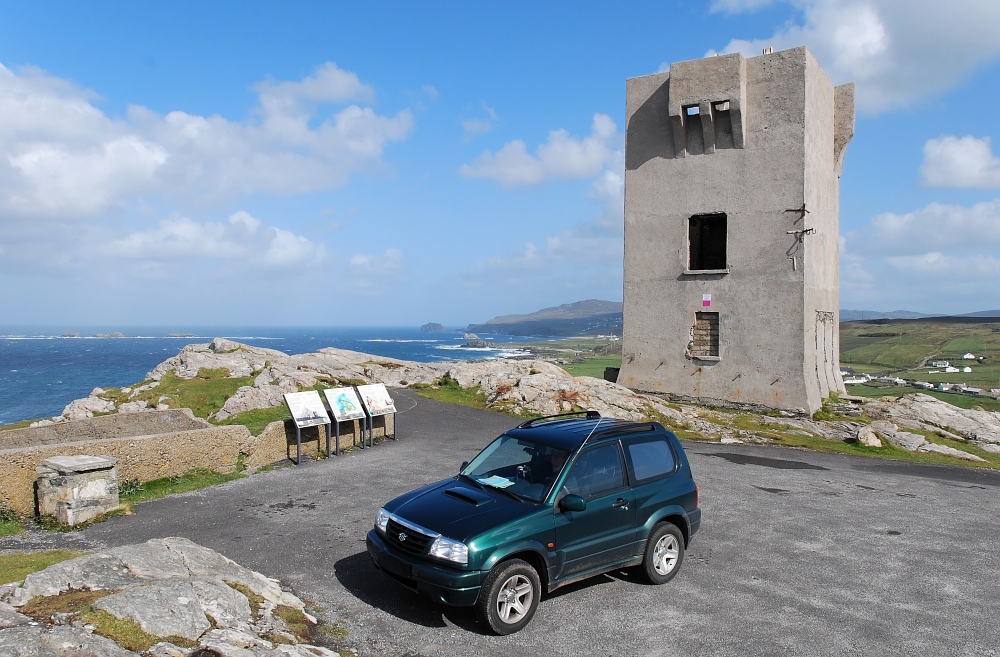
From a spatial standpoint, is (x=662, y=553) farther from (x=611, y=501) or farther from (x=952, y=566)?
(x=952, y=566)

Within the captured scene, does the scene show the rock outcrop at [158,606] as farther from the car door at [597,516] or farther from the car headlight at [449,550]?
the car door at [597,516]

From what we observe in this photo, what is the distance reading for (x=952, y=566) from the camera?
8922 mm

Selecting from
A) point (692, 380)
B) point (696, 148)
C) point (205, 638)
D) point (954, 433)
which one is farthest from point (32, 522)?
point (954, 433)

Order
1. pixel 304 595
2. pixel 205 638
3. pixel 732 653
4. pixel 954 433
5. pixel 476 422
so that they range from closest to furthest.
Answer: pixel 205 638
pixel 732 653
pixel 304 595
pixel 476 422
pixel 954 433

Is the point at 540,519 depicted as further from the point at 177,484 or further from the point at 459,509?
the point at 177,484

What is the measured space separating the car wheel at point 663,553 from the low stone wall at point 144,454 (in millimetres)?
9417

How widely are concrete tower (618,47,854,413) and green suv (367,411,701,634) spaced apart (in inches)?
628

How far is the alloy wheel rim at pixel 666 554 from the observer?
26.7 ft

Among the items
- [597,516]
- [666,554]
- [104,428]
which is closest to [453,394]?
[104,428]

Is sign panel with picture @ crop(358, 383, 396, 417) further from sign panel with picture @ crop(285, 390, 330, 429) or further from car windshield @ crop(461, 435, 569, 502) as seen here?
car windshield @ crop(461, 435, 569, 502)

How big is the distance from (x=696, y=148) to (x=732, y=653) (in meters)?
21.2

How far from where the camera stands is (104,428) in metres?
15.2

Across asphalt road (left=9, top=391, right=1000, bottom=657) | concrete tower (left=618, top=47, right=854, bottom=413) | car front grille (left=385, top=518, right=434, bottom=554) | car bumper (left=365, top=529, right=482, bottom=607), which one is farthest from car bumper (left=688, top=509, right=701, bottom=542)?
concrete tower (left=618, top=47, right=854, bottom=413)

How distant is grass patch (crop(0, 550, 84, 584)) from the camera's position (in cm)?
670
